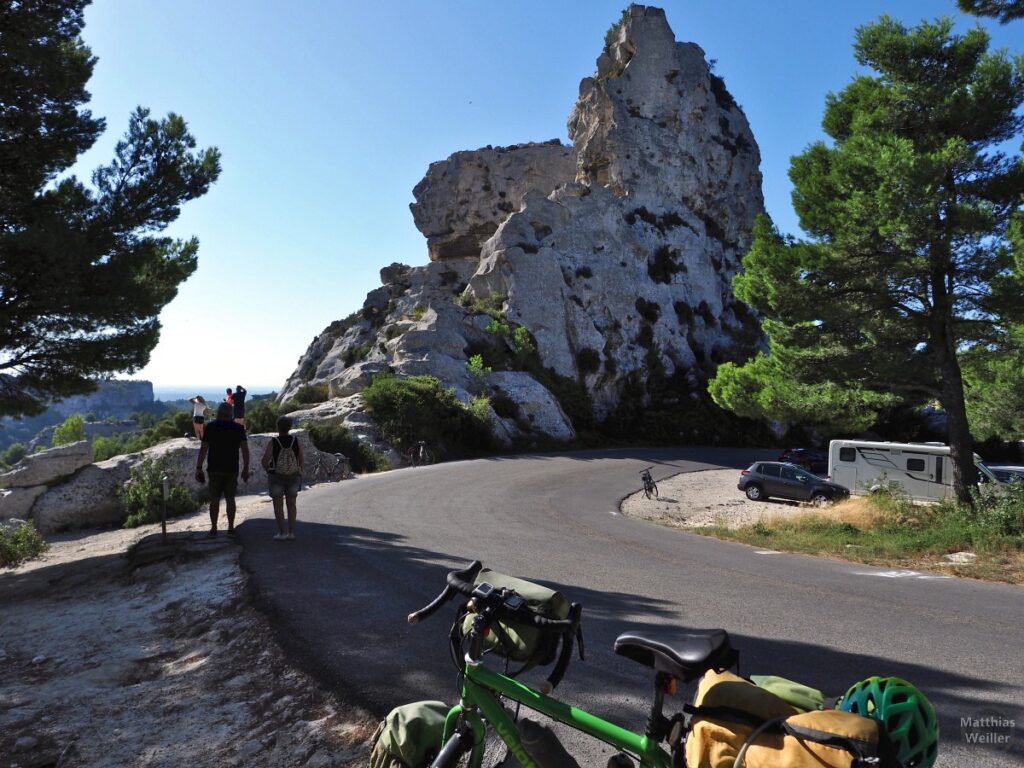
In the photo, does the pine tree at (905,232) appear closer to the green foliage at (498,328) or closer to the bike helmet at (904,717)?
the bike helmet at (904,717)

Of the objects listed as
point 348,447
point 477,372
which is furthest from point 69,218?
point 477,372

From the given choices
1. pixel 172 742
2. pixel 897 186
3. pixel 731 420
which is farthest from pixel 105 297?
pixel 731 420

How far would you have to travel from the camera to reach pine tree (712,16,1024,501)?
1184 cm

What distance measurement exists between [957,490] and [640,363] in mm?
32514

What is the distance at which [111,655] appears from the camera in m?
5.49

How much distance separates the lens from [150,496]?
45.7 ft

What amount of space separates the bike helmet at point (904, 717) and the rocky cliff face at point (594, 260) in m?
30.3

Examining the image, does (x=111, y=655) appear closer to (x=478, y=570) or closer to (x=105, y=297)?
(x=478, y=570)

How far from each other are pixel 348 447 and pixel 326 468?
2808mm

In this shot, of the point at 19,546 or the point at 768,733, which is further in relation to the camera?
the point at 19,546

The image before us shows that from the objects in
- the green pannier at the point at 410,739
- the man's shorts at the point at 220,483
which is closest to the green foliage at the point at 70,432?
the man's shorts at the point at 220,483

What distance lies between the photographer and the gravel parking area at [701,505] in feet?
54.3

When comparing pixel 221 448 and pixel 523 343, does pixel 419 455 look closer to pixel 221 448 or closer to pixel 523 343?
pixel 221 448

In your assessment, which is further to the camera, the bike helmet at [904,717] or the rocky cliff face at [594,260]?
the rocky cliff face at [594,260]
